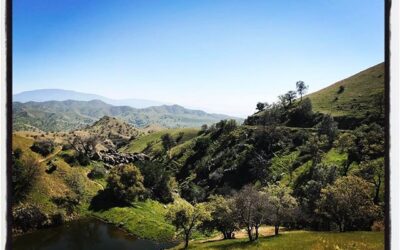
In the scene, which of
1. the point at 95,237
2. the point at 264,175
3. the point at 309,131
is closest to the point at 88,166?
the point at 95,237

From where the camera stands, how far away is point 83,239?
6581 centimetres

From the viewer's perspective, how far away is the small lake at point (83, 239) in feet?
199

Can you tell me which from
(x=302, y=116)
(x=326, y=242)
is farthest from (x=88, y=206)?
(x=302, y=116)

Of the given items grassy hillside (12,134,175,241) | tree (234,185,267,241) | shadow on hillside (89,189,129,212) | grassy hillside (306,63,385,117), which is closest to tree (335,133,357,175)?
grassy hillside (306,63,385,117)

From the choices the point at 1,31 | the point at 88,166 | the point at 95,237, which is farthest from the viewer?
the point at 88,166

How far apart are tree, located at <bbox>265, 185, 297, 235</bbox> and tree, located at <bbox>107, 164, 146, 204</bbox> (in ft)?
143

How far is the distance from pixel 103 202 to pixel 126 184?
687cm

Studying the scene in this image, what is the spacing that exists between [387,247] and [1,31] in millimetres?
4646

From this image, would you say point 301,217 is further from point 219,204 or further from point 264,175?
point 264,175

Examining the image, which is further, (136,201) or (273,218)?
(136,201)

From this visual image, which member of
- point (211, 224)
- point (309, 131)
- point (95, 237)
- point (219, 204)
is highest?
point (309, 131)

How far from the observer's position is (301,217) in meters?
54.6

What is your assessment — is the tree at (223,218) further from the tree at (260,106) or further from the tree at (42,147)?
the tree at (260,106)

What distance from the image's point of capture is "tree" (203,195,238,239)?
52.1m
